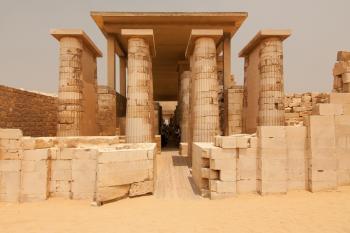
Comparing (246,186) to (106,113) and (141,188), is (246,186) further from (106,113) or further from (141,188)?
(106,113)

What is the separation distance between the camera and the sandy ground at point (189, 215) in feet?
16.6

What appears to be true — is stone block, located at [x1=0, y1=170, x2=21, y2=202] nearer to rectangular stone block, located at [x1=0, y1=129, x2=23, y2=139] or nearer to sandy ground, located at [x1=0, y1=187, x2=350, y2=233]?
sandy ground, located at [x1=0, y1=187, x2=350, y2=233]

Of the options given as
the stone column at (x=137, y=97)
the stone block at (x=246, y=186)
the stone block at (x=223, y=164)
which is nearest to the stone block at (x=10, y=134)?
the stone column at (x=137, y=97)

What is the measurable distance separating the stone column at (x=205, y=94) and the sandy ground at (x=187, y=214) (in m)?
3.67

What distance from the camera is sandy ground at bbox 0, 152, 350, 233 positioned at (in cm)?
506

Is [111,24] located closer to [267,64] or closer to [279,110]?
[267,64]

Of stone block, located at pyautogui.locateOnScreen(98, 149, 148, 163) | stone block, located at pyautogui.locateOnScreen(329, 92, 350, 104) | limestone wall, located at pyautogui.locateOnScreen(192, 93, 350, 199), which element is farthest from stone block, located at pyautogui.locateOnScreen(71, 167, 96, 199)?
stone block, located at pyautogui.locateOnScreen(329, 92, 350, 104)

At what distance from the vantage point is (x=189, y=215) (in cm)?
582

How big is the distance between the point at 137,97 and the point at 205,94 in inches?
117

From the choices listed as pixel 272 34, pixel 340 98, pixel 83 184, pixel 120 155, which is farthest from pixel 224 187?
pixel 272 34

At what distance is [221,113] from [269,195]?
8520 millimetres

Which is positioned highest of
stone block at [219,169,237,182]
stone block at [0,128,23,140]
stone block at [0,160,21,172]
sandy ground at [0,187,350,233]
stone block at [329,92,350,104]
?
stone block at [329,92,350,104]

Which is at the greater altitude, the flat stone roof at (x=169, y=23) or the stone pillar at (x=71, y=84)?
the flat stone roof at (x=169, y=23)

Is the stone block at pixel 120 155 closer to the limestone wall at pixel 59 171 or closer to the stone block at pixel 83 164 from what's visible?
the limestone wall at pixel 59 171
